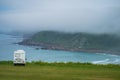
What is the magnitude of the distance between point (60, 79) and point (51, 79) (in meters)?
0.56

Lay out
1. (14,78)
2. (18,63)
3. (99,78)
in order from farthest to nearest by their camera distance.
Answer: (18,63), (99,78), (14,78)

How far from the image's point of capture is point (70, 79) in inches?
947

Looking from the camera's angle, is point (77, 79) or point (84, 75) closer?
point (77, 79)

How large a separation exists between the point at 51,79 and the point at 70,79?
1173 millimetres

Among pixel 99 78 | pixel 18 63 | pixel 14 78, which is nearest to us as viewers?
pixel 14 78

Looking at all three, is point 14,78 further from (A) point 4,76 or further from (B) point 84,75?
(B) point 84,75

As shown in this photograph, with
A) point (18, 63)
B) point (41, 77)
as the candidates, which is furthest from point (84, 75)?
point (18, 63)

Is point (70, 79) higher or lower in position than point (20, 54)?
lower

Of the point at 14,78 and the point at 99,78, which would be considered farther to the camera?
the point at 99,78

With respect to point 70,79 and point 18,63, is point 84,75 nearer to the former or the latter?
point 70,79

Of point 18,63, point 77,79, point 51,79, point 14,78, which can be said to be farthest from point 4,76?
point 18,63

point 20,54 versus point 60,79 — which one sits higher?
point 20,54

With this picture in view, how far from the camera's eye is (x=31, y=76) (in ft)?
81.8

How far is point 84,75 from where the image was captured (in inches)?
1053
